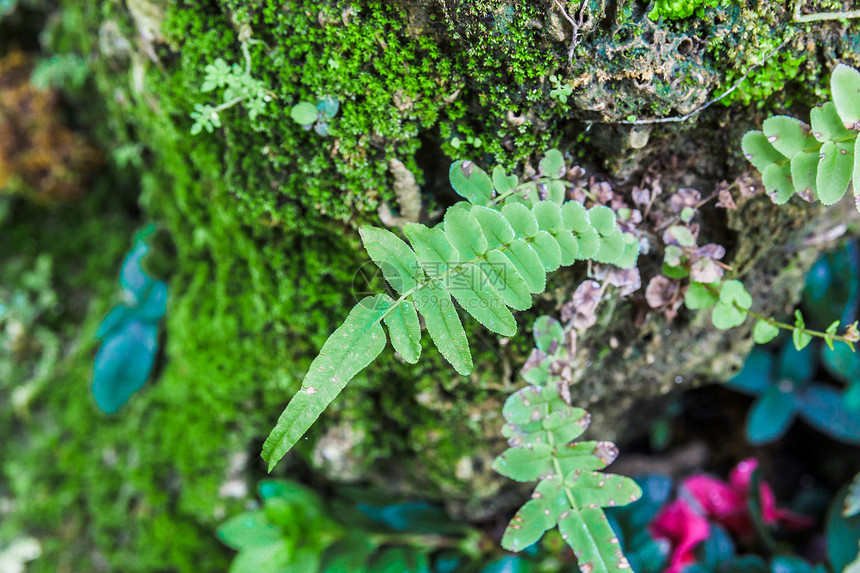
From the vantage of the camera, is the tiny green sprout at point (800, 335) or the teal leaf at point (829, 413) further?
the teal leaf at point (829, 413)

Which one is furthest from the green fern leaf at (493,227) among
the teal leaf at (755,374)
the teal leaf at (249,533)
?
the teal leaf at (755,374)

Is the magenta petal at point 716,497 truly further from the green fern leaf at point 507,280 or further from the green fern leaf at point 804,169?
the green fern leaf at point 507,280

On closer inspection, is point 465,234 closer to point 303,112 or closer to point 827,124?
point 303,112

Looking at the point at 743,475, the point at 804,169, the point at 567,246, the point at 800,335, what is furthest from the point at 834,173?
the point at 743,475

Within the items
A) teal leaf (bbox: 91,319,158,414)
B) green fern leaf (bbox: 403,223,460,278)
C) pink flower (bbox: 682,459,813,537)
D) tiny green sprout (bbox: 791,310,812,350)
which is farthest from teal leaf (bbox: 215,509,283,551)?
tiny green sprout (bbox: 791,310,812,350)

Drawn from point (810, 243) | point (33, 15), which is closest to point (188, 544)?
point (810, 243)

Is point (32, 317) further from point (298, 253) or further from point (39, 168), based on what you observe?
point (298, 253)
